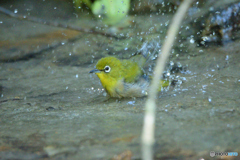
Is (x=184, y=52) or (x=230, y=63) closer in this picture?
(x=230, y=63)

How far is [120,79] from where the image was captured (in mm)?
4137

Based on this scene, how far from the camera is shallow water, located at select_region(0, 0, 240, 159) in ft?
7.88

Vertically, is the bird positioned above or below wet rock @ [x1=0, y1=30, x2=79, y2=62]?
below

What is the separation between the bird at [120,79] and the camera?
4.10 m

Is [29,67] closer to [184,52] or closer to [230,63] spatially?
[184,52]

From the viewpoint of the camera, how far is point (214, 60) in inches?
199

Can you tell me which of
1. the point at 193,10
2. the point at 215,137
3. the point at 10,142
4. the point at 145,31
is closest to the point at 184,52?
the point at 145,31

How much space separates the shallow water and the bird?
0.14 metres

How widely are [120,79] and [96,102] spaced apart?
1.46 ft

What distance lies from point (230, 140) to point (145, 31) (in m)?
4.99

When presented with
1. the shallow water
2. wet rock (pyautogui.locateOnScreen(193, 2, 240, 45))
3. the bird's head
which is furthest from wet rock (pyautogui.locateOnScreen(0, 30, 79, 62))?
wet rock (pyautogui.locateOnScreen(193, 2, 240, 45))

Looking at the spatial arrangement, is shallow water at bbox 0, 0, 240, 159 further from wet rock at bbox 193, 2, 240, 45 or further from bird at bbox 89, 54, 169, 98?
wet rock at bbox 193, 2, 240, 45

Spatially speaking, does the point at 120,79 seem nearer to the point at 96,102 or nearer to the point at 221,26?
the point at 96,102

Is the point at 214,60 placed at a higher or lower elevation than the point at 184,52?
lower
